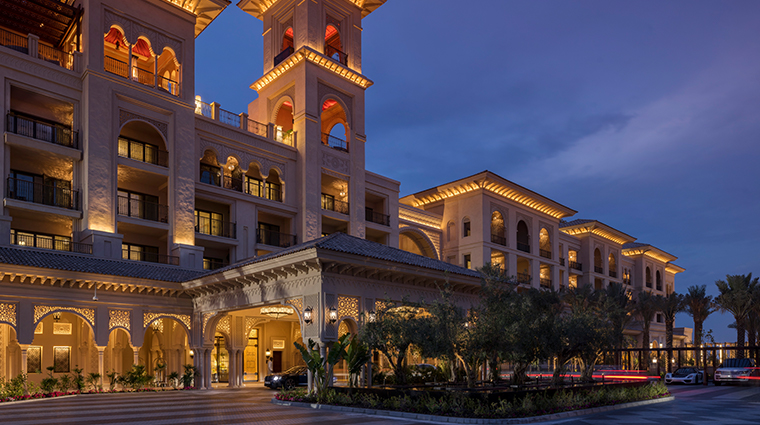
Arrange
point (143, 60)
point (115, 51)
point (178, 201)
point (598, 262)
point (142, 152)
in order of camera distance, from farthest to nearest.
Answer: point (598, 262) → point (143, 60) → point (115, 51) → point (142, 152) → point (178, 201)

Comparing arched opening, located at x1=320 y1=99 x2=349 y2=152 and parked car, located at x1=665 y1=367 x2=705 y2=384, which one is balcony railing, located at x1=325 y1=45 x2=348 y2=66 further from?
parked car, located at x1=665 y1=367 x2=705 y2=384

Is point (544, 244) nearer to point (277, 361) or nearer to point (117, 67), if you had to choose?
point (277, 361)

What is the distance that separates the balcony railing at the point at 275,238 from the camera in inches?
1409

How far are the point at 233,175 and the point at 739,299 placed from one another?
120 feet

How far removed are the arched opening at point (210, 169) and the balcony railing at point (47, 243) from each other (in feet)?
26.3

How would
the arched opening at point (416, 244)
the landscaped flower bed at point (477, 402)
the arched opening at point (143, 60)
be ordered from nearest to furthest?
the landscaped flower bed at point (477, 402)
the arched opening at point (143, 60)
the arched opening at point (416, 244)

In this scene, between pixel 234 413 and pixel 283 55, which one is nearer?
pixel 234 413

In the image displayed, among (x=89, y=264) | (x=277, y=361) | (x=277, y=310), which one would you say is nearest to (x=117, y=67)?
(x=89, y=264)

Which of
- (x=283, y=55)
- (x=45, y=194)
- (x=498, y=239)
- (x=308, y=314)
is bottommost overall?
(x=308, y=314)

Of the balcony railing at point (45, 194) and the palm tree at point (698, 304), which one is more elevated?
the balcony railing at point (45, 194)

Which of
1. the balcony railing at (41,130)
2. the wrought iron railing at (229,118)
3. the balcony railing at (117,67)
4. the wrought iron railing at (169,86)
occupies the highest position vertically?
the balcony railing at (117,67)

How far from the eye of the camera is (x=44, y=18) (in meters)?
30.4

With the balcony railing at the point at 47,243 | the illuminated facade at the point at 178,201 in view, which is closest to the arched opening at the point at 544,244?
the illuminated facade at the point at 178,201

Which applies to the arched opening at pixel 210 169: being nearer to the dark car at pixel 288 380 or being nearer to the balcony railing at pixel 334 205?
the balcony railing at pixel 334 205
